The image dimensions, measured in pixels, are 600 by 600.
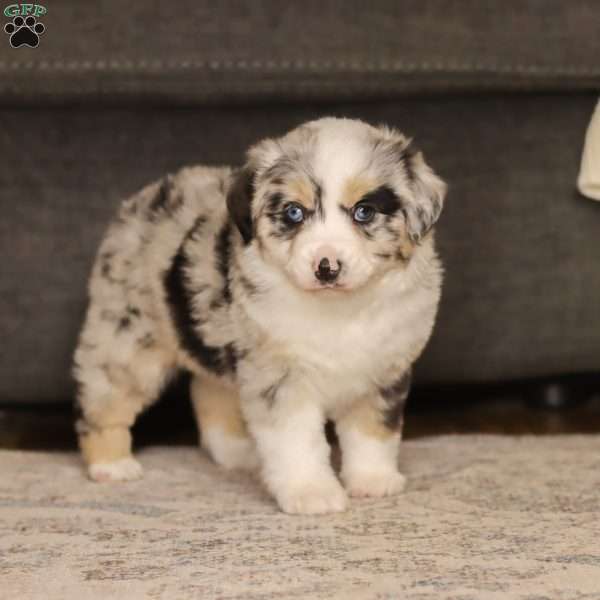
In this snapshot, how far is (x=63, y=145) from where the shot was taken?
9.23 feet

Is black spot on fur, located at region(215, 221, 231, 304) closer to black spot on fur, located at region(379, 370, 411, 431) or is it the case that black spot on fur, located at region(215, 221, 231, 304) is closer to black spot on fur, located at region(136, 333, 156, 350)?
black spot on fur, located at region(136, 333, 156, 350)

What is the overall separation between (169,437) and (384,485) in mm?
951

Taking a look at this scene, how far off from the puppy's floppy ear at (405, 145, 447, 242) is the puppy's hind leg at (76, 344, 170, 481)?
0.73 metres

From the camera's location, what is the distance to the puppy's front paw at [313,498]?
7.41ft

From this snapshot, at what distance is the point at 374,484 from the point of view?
2418mm

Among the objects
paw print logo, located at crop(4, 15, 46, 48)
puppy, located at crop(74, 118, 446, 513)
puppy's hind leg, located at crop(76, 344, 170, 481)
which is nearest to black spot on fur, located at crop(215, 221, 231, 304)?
puppy, located at crop(74, 118, 446, 513)

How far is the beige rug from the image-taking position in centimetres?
183

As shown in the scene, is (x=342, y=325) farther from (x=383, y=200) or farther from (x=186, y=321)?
(x=186, y=321)

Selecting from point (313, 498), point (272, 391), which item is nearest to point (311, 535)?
point (313, 498)

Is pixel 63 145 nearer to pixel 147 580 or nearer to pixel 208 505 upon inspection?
pixel 208 505

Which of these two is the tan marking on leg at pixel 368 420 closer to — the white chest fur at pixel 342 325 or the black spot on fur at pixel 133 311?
the white chest fur at pixel 342 325

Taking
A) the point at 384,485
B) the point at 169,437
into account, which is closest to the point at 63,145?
the point at 169,437

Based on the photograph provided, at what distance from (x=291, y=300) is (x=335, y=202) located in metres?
0.24

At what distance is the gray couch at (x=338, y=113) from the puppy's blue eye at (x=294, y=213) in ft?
1.83
